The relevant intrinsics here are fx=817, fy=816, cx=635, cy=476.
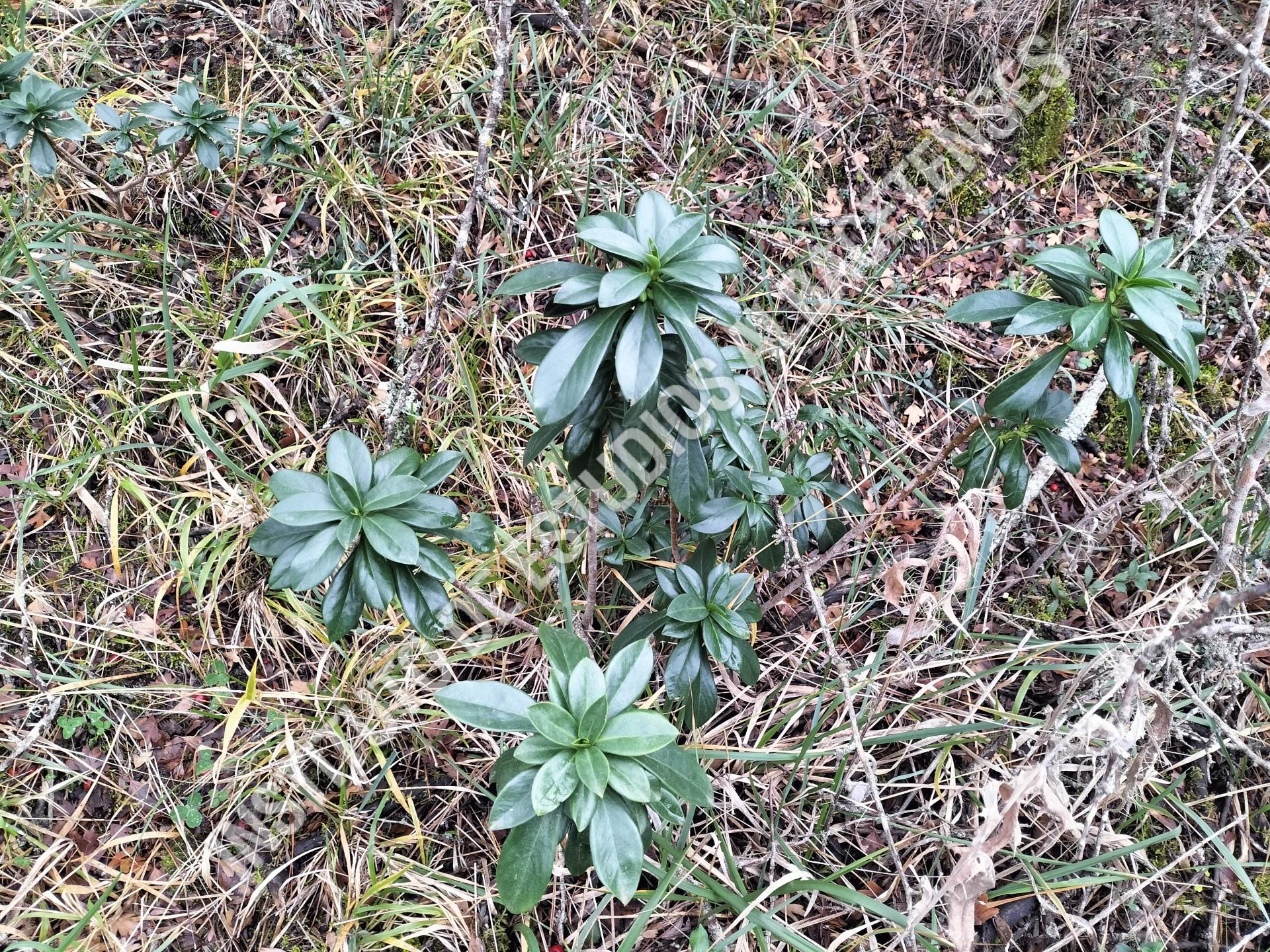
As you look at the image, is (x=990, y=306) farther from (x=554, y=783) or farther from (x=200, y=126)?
(x=200, y=126)

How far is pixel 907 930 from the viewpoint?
4.65ft

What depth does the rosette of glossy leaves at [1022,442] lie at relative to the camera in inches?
69.9

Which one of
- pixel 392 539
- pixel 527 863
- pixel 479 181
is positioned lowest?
pixel 527 863

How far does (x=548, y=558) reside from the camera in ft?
7.26

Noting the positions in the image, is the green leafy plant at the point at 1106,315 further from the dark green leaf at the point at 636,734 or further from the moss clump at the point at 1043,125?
the moss clump at the point at 1043,125

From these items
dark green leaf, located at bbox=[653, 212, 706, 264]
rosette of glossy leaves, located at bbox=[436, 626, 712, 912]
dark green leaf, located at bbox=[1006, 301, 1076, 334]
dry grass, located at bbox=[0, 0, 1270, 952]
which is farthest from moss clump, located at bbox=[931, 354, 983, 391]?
rosette of glossy leaves, located at bbox=[436, 626, 712, 912]

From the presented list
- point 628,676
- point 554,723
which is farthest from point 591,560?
point 554,723

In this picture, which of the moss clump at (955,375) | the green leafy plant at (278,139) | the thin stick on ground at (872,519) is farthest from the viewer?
the moss clump at (955,375)

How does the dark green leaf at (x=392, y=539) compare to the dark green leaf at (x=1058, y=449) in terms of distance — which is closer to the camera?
the dark green leaf at (x=392, y=539)

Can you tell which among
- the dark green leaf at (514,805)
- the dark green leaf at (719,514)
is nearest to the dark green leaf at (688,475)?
the dark green leaf at (719,514)

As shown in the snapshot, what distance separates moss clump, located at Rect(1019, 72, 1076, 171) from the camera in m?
3.05

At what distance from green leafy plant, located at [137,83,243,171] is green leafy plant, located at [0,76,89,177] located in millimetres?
216

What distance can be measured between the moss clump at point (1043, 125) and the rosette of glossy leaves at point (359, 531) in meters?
2.62

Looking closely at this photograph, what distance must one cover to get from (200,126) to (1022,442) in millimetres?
2409
